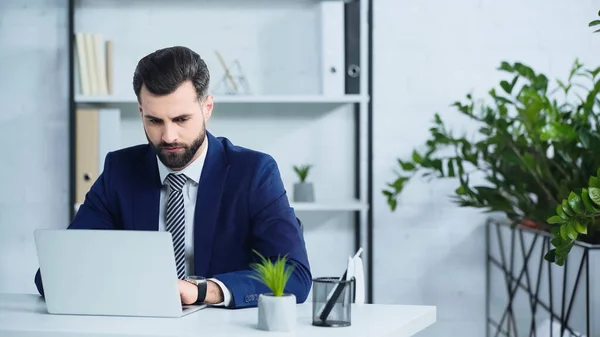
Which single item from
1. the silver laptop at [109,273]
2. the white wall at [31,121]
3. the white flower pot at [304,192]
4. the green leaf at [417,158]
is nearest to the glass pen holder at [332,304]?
the silver laptop at [109,273]

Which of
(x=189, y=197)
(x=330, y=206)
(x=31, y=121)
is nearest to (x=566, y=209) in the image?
(x=189, y=197)

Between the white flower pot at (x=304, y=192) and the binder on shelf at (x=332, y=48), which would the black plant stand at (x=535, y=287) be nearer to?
the white flower pot at (x=304, y=192)

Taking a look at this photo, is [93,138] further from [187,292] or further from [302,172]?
[187,292]

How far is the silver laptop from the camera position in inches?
65.1

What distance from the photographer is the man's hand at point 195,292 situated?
1.77 meters

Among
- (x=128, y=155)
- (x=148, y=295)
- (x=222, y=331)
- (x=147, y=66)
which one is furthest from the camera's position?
(x=128, y=155)

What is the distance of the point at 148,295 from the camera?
1680 millimetres

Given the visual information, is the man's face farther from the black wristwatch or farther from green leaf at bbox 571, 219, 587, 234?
green leaf at bbox 571, 219, 587, 234

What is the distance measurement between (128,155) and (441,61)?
5.20ft

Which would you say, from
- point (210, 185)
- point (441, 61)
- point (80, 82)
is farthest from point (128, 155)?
point (441, 61)

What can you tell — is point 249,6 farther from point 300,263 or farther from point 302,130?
point 300,263

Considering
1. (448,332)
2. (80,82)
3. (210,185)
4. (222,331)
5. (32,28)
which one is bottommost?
(448,332)

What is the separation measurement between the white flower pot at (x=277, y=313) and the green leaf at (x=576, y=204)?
770 mm

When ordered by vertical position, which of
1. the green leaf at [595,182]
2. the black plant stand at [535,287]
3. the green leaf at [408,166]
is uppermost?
the green leaf at [595,182]
